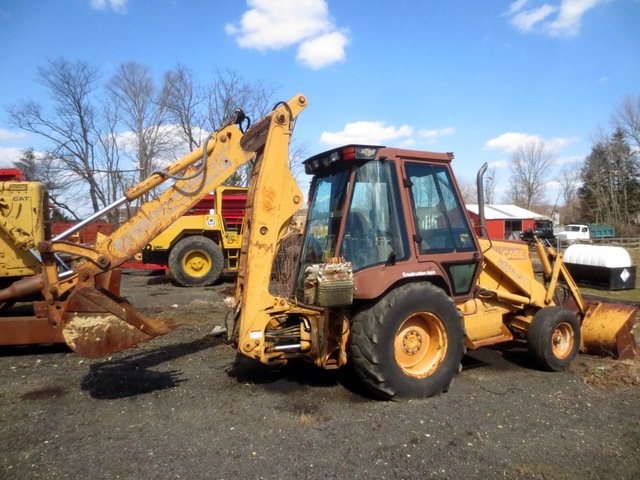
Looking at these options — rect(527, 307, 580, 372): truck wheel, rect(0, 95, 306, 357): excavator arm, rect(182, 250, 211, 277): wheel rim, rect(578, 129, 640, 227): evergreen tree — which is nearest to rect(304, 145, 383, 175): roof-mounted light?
rect(0, 95, 306, 357): excavator arm

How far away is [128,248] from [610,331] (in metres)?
5.47

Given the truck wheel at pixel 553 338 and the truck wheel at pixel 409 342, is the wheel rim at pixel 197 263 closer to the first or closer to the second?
the truck wheel at pixel 409 342

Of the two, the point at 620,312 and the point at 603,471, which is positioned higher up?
the point at 620,312

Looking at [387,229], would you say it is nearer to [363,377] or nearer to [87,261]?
[363,377]

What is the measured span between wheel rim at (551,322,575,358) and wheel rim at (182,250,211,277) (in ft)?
28.0

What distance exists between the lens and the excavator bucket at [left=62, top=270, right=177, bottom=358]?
3.74 metres

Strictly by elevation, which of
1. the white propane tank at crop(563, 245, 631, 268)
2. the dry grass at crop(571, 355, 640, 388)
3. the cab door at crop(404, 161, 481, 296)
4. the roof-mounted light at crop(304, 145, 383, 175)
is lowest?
the dry grass at crop(571, 355, 640, 388)

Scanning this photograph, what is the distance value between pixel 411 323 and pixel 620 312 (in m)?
3.05

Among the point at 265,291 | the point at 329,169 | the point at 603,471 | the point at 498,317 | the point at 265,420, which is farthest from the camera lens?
the point at 498,317

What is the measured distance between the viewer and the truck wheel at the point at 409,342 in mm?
3857

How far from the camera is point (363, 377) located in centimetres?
389

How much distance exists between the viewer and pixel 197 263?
1169 centimetres

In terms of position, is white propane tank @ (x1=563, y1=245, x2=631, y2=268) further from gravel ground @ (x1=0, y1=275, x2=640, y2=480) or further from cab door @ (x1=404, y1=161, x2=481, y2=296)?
cab door @ (x1=404, y1=161, x2=481, y2=296)

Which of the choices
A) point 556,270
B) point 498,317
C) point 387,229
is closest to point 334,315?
point 387,229
